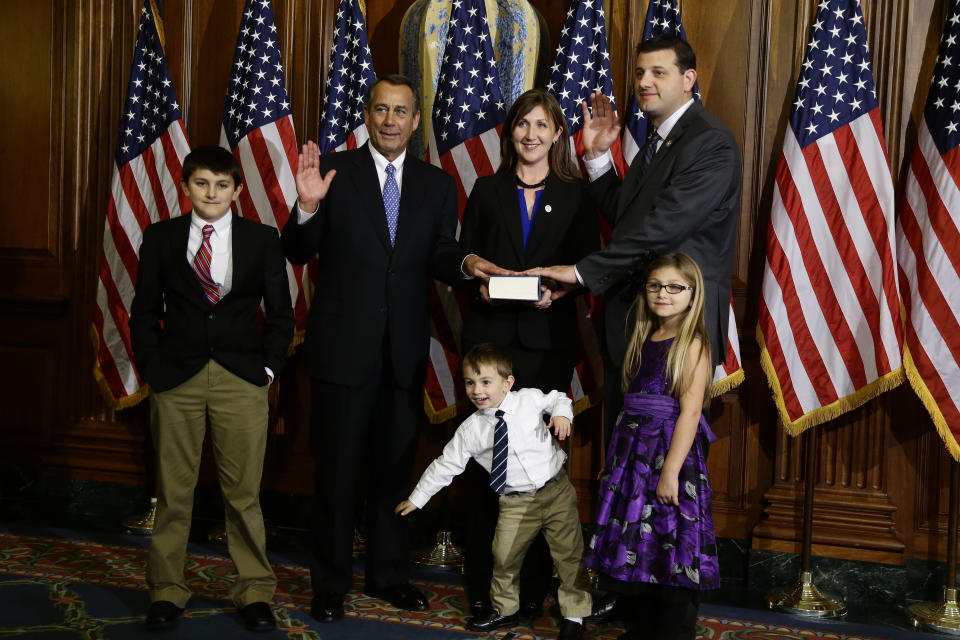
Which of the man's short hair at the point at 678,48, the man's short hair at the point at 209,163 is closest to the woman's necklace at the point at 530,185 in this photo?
the man's short hair at the point at 678,48

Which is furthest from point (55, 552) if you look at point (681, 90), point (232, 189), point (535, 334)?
point (681, 90)

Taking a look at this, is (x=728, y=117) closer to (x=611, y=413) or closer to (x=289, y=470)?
(x=611, y=413)

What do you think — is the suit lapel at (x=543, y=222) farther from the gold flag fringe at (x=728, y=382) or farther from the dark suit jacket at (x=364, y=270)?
the gold flag fringe at (x=728, y=382)

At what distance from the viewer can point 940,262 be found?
13.1 ft

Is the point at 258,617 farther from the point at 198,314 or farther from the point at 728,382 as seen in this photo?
the point at 728,382

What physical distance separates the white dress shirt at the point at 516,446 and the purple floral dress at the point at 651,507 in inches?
10.8

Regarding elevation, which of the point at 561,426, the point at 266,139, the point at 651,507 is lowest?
the point at 651,507

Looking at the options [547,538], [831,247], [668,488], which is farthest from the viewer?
[831,247]

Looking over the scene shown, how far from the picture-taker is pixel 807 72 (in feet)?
13.8

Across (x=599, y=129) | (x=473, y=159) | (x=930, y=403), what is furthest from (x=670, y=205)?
(x=930, y=403)

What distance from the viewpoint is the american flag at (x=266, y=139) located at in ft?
15.8

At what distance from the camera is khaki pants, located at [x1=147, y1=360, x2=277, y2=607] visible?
3.54 meters

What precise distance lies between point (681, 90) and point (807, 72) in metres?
0.97

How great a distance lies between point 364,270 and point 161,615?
148 cm
